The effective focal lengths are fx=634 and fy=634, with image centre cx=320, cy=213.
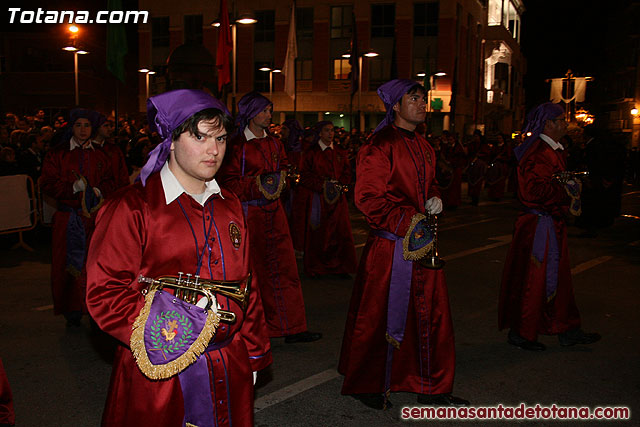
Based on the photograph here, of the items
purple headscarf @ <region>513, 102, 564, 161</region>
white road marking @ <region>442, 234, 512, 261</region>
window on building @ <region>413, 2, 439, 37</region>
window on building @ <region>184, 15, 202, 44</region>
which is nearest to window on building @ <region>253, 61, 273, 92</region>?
window on building @ <region>184, 15, 202, 44</region>

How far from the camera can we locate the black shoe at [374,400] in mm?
4546

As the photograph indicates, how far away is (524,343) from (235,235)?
4.13 meters

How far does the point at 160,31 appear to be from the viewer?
5000 centimetres

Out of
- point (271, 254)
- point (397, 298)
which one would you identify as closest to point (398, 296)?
point (397, 298)

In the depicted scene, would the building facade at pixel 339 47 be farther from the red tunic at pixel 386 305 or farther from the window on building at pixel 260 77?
the red tunic at pixel 386 305

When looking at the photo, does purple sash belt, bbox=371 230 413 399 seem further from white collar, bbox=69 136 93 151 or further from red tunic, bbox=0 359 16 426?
white collar, bbox=69 136 93 151

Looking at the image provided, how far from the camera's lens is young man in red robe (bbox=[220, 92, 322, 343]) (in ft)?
19.5

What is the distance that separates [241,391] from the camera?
2703 millimetres

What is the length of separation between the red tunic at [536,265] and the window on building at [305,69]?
42.2 m

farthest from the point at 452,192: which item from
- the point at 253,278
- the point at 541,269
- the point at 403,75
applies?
the point at 403,75

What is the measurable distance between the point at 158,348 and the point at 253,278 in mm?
631

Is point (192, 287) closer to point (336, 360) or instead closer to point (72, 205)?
point (336, 360)

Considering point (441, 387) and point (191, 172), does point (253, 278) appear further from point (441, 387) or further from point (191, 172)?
point (441, 387)

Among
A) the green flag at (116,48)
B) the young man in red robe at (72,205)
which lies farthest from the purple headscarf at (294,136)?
the young man in red robe at (72,205)
